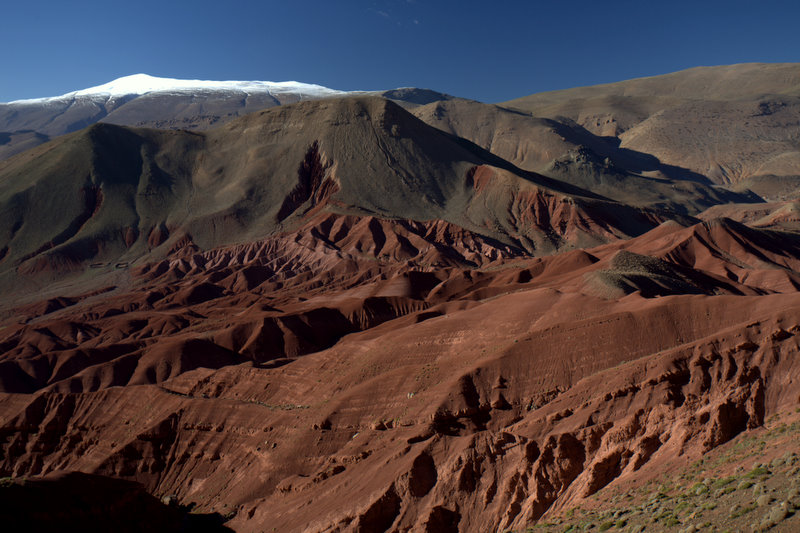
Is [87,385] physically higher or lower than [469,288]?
lower

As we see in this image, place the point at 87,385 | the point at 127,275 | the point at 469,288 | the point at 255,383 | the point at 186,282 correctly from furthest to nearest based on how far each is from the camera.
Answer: the point at 127,275 < the point at 186,282 < the point at 469,288 < the point at 87,385 < the point at 255,383

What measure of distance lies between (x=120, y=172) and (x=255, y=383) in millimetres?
122491

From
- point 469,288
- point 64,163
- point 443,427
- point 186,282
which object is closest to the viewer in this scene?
point 443,427

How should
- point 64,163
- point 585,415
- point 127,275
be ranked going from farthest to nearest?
point 64,163 < point 127,275 < point 585,415

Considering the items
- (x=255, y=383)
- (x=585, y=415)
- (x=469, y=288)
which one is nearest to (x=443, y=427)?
(x=585, y=415)

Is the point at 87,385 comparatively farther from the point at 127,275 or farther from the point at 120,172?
the point at 120,172

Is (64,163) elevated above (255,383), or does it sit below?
above

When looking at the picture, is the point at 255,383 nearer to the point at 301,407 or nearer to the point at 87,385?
the point at 301,407

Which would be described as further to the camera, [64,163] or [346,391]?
[64,163]

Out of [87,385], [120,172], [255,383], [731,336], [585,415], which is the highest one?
[120,172]

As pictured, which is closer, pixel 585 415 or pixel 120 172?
pixel 585 415

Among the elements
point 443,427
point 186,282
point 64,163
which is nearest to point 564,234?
point 186,282

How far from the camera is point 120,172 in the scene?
498 ft

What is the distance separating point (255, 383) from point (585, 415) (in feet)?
86.7
